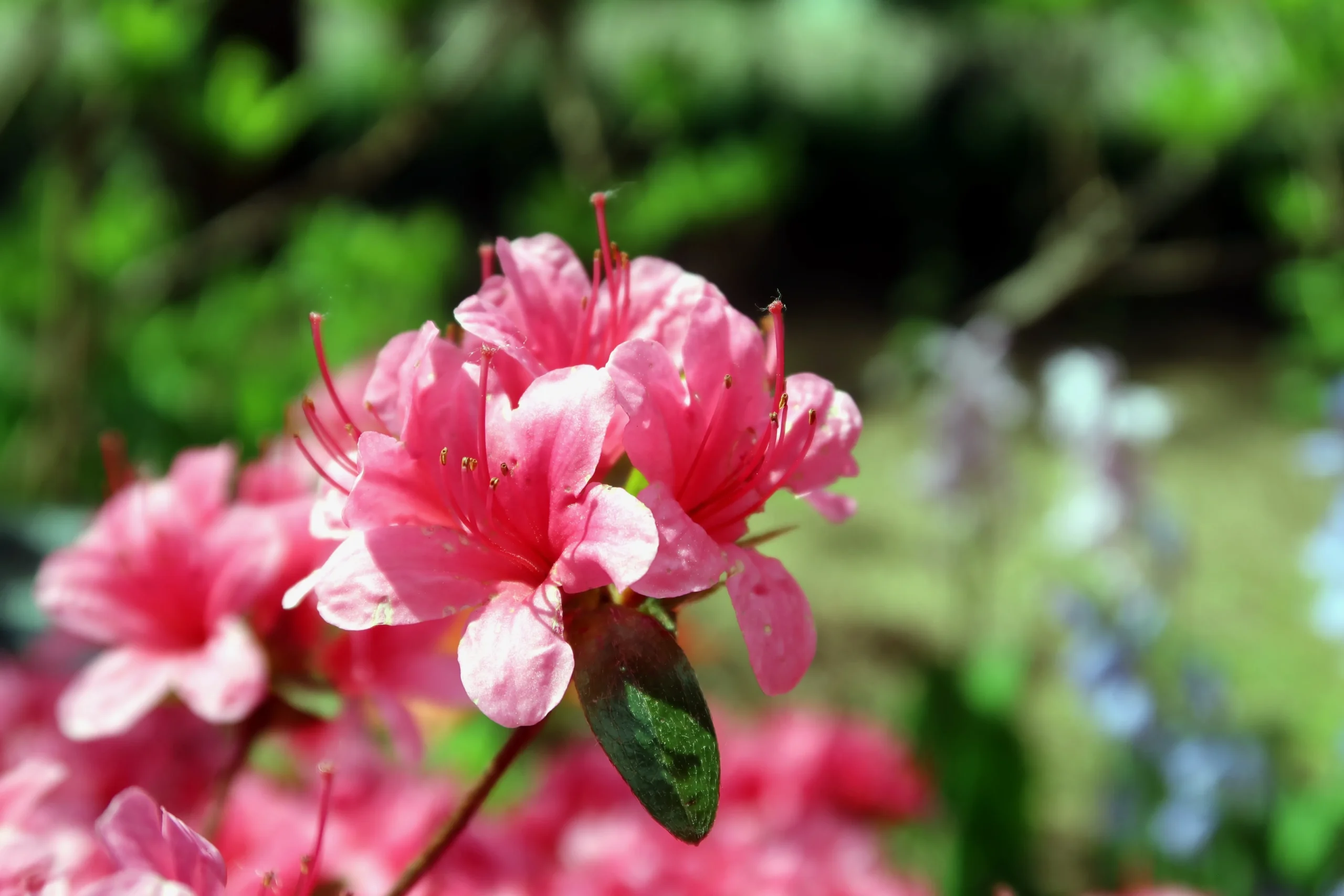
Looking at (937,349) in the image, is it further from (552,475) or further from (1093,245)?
(552,475)

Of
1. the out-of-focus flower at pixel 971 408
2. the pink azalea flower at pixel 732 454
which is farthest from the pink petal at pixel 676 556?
the out-of-focus flower at pixel 971 408

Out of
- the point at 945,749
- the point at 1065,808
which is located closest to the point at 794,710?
the point at 945,749

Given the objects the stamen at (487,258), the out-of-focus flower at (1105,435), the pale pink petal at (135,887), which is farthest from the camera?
the out-of-focus flower at (1105,435)

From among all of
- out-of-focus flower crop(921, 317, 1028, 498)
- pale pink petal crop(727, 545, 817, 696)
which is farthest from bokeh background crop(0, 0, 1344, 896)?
pale pink petal crop(727, 545, 817, 696)

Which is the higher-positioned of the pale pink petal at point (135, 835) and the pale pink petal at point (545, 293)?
the pale pink petal at point (545, 293)

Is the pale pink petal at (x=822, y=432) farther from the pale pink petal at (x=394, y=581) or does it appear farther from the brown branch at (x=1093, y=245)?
the brown branch at (x=1093, y=245)

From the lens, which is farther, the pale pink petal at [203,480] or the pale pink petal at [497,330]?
the pale pink petal at [203,480]

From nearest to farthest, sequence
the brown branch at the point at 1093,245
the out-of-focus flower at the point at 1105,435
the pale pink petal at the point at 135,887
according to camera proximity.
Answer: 1. the pale pink petal at the point at 135,887
2. the out-of-focus flower at the point at 1105,435
3. the brown branch at the point at 1093,245

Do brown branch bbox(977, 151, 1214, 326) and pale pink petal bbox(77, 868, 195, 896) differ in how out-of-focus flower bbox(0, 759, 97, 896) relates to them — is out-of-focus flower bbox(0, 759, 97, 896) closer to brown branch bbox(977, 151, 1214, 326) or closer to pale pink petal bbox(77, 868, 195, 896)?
pale pink petal bbox(77, 868, 195, 896)
